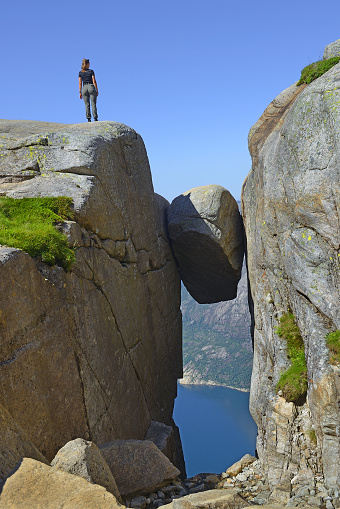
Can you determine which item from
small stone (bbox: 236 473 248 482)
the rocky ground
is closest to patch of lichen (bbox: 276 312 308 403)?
the rocky ground

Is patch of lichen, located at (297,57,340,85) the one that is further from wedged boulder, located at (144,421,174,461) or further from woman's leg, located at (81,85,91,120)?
wedged boulder, located at (144,421,174,461)

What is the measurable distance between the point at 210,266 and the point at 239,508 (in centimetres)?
2016

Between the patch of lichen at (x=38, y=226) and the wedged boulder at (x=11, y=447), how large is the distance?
17.4 ft

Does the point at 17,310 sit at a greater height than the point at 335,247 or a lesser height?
lesser

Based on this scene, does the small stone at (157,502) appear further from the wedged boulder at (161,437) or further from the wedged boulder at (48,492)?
the wedged boulder at (161,437)

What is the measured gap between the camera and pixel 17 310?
1166cm

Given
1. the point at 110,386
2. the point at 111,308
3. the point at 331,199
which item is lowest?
the point at 110,386

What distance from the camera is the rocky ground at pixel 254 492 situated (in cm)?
1233

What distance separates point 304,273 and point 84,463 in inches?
379

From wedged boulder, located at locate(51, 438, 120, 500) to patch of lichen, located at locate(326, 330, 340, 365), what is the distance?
7.41 meters

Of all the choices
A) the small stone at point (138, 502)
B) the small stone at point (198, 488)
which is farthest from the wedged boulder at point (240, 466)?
the small stone at point (138, 502)

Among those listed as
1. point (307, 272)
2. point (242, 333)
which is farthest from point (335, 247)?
point (242, 333)

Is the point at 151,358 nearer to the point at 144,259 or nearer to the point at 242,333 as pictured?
the point at 144,259

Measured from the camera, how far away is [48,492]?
7.86 meters
